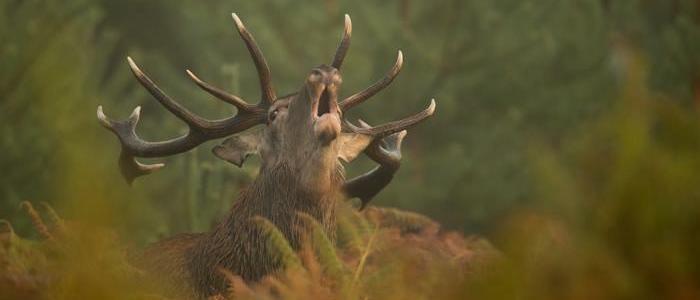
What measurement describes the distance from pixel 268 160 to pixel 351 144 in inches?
13.7

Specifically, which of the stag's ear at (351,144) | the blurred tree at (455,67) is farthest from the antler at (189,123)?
the blurred tree at (455,67)

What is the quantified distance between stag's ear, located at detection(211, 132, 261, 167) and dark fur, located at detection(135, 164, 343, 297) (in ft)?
0.62

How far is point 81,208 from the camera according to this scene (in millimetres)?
1480

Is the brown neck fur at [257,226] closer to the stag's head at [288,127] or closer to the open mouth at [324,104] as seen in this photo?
the stag's head at [288,127]

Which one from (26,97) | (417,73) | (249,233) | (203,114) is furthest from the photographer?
(417,73)

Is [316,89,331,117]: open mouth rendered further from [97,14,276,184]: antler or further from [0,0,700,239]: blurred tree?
[0,0,700,239]: blurred tree

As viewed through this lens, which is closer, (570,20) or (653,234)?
(653,234)

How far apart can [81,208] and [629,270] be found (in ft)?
1.96

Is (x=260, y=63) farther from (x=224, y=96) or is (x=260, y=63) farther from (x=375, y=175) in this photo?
(x=375, y=175)

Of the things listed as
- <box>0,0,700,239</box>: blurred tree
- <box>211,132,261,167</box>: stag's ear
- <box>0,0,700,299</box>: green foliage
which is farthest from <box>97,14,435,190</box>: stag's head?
<box>0,0,700,239</box>: blurred tree

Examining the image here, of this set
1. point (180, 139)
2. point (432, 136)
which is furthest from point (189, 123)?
point (432, 136)

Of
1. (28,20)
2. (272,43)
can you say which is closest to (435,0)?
(272,43)

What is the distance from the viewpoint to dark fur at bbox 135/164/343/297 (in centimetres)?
534

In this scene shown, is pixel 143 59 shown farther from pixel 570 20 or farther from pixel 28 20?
pixel 28 20
